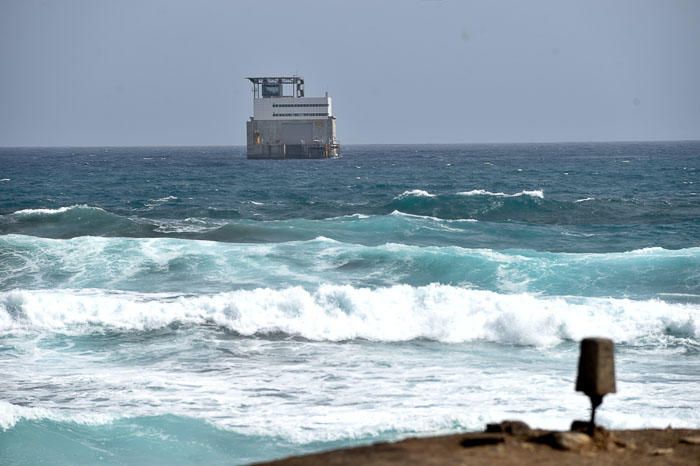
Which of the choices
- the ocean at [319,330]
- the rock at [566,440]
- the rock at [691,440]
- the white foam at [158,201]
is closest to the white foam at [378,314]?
the ocean at [319,330]

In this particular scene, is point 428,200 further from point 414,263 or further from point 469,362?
point 469,362

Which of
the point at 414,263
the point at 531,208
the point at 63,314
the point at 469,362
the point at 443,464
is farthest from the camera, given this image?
the point at 531,208

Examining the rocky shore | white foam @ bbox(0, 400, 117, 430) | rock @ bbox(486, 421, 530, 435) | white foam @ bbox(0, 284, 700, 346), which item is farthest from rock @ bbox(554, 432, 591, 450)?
white foam @ bbox(0, 284, 700, 346)

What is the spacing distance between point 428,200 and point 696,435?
3793cm

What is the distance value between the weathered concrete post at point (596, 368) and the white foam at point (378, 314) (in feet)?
37.4

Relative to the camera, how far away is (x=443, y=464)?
6.04 metres

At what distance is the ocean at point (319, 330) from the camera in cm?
1217

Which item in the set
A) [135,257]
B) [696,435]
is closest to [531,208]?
[135,257]

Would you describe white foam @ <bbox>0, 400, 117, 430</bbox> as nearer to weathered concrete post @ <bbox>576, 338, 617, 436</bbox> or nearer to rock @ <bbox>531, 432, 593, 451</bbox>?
rock @ <bbox>531, 432, 593, 451</bbox>

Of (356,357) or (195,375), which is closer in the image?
(195,375)

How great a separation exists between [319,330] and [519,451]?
12.5 meters

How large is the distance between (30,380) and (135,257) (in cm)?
1216

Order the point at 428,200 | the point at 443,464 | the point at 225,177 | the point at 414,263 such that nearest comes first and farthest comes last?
the point at 443,464 < the point at 414,263 < the point at 428,200 < the point at 225,177

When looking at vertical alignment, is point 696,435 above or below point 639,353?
above
